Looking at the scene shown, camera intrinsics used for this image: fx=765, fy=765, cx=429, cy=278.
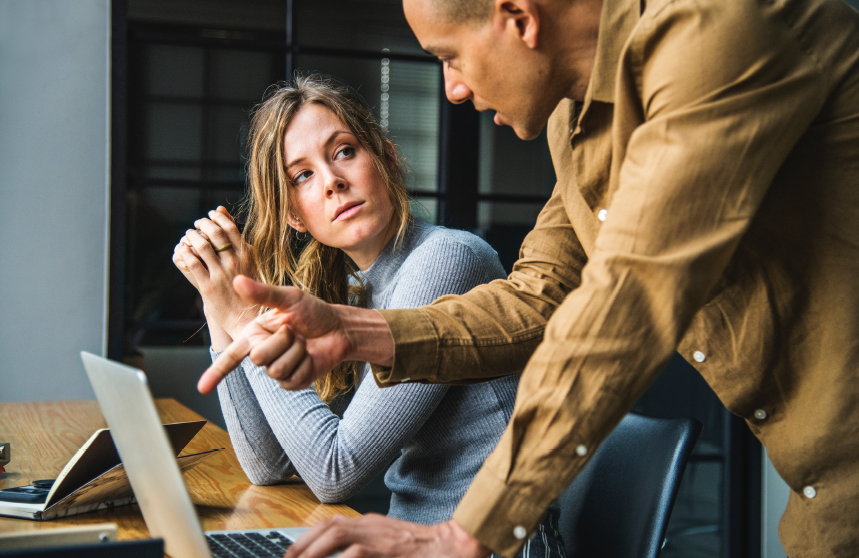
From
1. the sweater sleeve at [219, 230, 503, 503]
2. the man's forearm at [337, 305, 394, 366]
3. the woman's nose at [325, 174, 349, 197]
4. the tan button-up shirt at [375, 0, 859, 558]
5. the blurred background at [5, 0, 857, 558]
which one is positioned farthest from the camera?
the blurred background at [5, 0, 857, 558]

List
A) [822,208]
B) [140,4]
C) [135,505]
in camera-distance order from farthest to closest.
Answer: [140,4], [135,505], [822,208]

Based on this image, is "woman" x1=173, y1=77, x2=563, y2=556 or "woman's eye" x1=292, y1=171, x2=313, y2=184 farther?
"woman's eye" x1=292, y1=171, x2=313, y2=184

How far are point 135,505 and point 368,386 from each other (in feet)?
1.23

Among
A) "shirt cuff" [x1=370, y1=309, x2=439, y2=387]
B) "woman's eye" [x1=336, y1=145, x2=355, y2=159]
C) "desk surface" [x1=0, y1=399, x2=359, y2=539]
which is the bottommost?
"desk surface" [x1=0, y1=399, x2=359, y2=539]

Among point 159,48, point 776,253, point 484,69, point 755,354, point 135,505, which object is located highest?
point 159,48

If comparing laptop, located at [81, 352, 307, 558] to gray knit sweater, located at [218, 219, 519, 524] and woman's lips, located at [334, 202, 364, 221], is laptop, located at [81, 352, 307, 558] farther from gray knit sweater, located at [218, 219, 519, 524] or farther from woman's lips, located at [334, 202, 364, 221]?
woman's lips, located at [334, 202, 364, 221]

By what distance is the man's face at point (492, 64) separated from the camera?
79 cm

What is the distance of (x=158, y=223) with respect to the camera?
286 cm

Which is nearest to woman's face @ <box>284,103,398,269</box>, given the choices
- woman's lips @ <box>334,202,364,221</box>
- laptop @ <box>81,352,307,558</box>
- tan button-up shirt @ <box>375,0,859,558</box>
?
woman's lips @ <box>334,202,364,221</box>

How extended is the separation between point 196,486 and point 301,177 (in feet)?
2.01

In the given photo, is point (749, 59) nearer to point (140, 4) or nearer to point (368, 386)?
point (368, 386)

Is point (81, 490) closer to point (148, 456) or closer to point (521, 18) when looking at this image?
point (148, 456)

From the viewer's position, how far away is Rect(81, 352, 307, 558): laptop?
2.08 ft

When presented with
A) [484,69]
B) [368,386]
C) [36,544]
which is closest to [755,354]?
[484,69]
